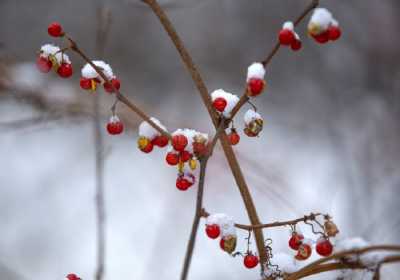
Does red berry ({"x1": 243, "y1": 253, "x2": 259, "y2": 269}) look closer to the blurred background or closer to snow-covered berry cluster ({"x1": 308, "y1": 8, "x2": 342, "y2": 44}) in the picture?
snow-covered berry cluster ({"x1": 308, "y1": 8, "x2": 342, "y2": 44})

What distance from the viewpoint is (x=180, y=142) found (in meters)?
0.68

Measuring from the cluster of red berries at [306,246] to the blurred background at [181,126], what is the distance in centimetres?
107

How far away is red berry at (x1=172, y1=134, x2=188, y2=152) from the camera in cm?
68

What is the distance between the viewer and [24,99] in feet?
9.18

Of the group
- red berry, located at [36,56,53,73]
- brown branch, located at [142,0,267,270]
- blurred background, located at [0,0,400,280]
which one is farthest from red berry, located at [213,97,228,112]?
blurred background, located at [0,0,400,280]

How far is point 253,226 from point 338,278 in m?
0.15

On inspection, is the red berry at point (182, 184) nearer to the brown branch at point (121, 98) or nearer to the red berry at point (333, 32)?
the brown branch at point (121, 98)

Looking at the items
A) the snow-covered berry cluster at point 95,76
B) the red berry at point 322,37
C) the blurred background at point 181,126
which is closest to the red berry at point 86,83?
the snow-covered berry cluster at point 95,76

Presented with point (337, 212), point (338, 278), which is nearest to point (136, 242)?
point (337, 212)

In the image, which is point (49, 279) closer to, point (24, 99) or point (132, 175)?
point (132, 175)

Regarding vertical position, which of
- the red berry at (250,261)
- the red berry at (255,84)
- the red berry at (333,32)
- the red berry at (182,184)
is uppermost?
the red berry at (333,32)

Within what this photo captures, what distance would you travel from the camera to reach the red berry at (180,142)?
676mm

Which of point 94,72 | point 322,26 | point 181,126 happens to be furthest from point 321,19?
point 181,126

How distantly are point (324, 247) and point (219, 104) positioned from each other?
257 mm
